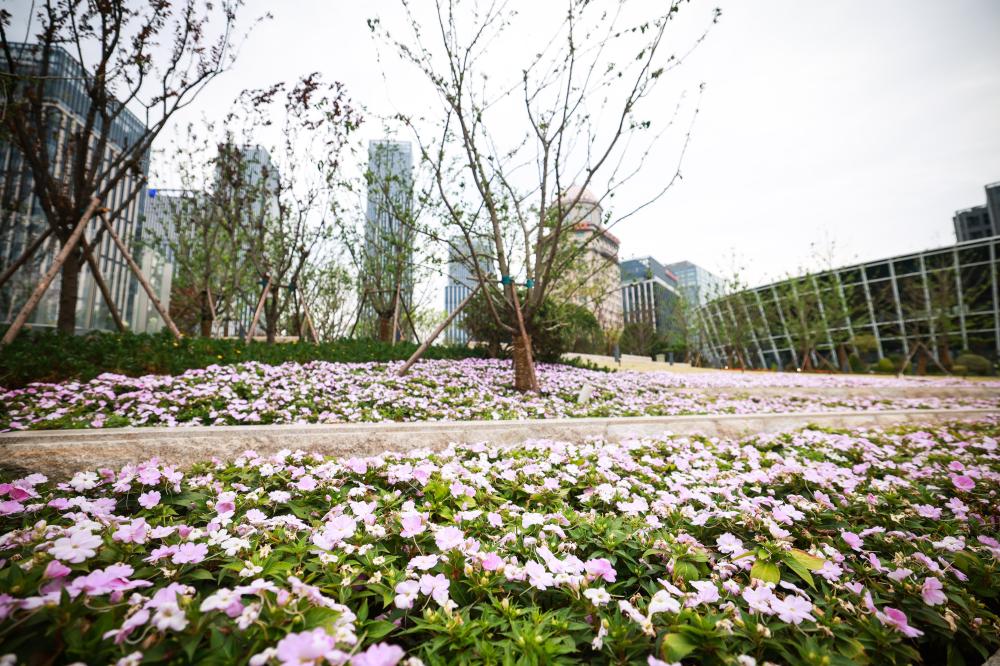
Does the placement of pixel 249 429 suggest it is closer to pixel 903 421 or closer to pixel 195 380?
pixel 195 380

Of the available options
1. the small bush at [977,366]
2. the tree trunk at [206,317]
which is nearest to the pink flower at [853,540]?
the tree trunk at [206,317]

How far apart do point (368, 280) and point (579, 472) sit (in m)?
13.5

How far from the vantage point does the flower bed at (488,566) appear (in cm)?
90

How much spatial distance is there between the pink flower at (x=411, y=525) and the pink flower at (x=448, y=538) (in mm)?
68

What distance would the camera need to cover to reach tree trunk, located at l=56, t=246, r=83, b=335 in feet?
19.1

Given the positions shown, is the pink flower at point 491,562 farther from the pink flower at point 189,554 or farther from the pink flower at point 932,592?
the pink flower at point 932,592

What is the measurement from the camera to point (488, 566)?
121 cm

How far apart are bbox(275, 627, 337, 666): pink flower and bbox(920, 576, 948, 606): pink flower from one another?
5.67 feet

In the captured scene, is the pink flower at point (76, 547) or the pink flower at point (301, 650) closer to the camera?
the pink flower at point (301, 650)

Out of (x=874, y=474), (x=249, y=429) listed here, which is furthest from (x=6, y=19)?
(x=874, y=474)

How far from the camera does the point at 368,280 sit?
1420 centimetres

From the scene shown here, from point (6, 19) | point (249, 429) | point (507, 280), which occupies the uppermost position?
point (6, 19)

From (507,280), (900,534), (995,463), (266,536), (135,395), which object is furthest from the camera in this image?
(507,280)

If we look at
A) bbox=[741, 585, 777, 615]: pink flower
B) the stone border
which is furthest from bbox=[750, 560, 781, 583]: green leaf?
the stone border
